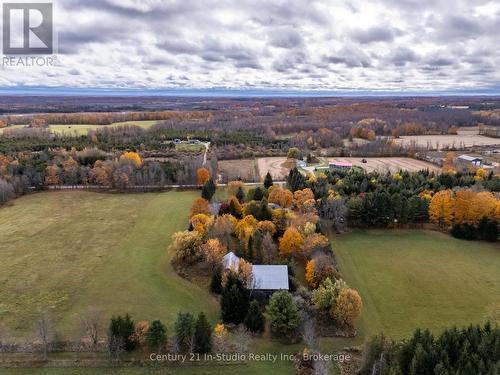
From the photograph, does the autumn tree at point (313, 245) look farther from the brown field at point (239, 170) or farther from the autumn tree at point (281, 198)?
the brown field at point (239, 170)

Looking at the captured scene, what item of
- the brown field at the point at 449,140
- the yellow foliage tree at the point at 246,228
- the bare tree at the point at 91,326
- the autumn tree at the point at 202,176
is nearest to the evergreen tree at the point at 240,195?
the yellow foliage tree at the point at 246,228

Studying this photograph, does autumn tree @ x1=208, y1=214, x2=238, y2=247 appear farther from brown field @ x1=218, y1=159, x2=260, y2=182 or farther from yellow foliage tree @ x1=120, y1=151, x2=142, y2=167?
yellow foliage tree @ x1=120, y1=151, x2=142, y2=167

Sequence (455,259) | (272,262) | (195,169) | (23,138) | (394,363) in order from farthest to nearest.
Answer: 1. (23,138)
2. (195,169)
3. (455,259)
4. (272,262)
5. (394,363)

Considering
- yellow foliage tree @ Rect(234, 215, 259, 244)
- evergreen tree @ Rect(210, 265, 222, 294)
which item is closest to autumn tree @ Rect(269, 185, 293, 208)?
yellow foliage tree @ Rect(234, 215, 259, 244)

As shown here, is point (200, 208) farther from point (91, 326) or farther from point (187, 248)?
point (91, 326)

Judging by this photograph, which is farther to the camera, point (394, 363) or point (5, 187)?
point (5, 187)

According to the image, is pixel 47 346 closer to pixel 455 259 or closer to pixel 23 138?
pixel 455 259

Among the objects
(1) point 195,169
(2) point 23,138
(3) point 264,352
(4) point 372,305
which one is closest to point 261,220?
(4) point 372,305
